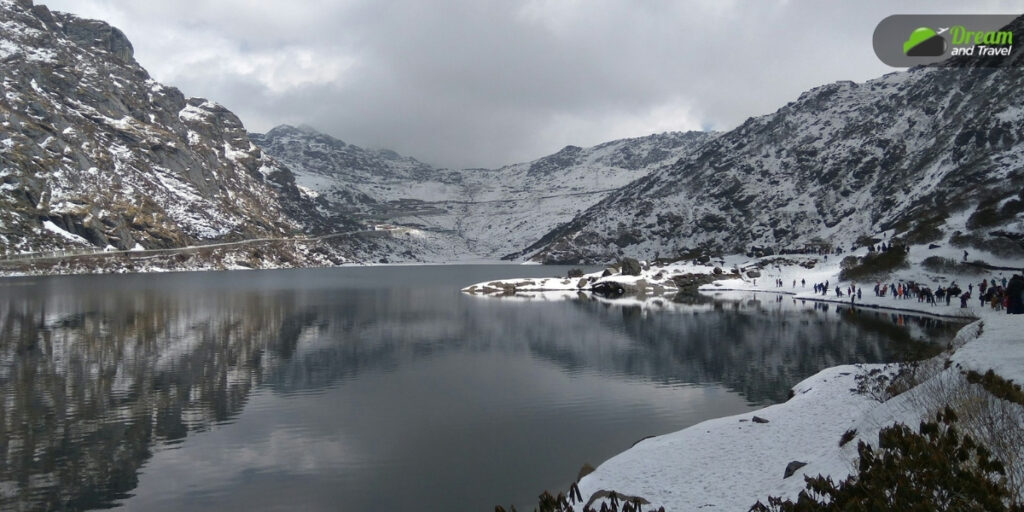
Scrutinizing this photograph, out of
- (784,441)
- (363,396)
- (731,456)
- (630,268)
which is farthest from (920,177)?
(363,396)

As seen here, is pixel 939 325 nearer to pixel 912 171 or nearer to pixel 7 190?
pixel 912 171

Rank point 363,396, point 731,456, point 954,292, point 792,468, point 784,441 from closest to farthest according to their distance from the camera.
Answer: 1. point 792,468
2. point 731,456
3. point 784,441
4. point 363,396
5. point 954,292

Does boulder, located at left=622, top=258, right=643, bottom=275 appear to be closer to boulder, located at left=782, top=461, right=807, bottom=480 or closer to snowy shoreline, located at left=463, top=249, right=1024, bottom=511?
snowy shoreline, located at left=463, top=249, right=1024, bottom=511

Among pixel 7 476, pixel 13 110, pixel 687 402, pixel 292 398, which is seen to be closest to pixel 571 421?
pixel 687 402

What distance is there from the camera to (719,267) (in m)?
113

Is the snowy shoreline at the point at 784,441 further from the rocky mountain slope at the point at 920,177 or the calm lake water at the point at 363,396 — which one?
the rocky mountain slope at the point at 920,177

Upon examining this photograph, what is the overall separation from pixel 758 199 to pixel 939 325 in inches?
6300

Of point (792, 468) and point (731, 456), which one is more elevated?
point (792, 468)

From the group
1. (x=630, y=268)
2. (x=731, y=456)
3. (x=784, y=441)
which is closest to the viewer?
(x=731, y=456)

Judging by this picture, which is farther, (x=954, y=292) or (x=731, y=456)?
(x=954, y=292)

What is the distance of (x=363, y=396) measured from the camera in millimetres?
31141

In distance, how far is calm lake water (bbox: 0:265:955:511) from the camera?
19.2m

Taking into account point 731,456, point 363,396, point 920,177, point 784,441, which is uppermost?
point 920,177

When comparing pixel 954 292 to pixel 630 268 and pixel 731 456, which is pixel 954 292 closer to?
pixel 731 456
